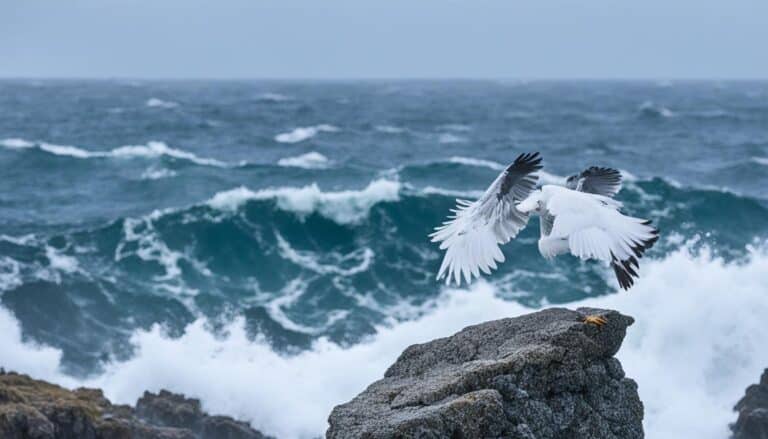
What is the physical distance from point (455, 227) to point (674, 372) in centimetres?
1065

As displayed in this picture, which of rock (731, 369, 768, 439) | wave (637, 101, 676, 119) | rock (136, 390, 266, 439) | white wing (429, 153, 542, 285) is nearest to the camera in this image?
white wing (429, 153, 542, 285)

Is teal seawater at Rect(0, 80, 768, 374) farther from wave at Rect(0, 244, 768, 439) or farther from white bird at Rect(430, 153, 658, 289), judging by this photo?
white bird at Rect(430, 153, 658, 289)

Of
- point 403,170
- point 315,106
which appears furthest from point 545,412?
point 315,106

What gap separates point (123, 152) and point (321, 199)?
12.3m

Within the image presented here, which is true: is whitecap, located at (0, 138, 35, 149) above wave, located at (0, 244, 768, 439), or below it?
above

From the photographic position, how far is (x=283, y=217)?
31672 mm

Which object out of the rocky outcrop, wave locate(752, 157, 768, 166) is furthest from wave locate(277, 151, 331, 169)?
the rocky outcrop

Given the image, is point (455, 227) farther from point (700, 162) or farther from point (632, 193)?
point (700, 162)

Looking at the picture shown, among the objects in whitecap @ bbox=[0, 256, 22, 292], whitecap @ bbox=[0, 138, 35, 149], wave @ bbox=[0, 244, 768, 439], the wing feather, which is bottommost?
the wing feather

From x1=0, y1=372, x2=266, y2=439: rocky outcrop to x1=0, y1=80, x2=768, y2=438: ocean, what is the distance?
139 centimetres

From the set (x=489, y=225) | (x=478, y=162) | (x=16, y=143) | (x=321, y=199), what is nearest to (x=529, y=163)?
(x=489, y=225)

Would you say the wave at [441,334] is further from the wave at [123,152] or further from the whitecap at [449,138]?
the whitecap at [449,138]

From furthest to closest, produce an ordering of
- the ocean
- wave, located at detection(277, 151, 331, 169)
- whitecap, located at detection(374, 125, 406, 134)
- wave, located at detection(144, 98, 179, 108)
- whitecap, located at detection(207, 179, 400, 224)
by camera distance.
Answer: wave, located at detection(144, 98, 179, 108)
whitecap, located at detection(374, 125, 406, 134)
wave, located at detection(277, 151, 331, 169)
whitecap, located at detection(207, 179, 400, 224)
the ocean

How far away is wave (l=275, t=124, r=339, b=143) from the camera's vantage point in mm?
48266
